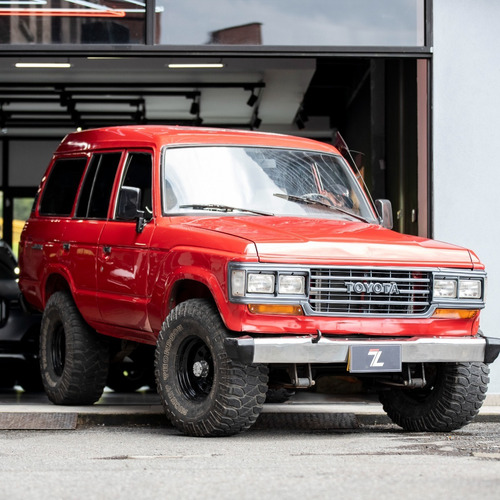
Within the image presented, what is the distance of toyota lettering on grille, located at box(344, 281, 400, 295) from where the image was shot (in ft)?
25.5

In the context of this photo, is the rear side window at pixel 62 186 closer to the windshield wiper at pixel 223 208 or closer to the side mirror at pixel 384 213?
the windshield wiper at pixel 223 208

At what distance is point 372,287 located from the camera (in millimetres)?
7816

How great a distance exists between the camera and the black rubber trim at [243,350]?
24.1ft

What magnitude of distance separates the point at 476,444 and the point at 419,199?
417 centimetres

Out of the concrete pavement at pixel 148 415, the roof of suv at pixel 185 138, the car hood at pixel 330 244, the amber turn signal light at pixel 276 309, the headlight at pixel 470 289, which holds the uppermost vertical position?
the roof of suv at pixel 185 138

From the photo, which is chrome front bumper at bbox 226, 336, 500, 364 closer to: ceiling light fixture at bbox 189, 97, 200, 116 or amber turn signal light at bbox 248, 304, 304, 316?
amber turn signal light at bbox 248, 304, 304, 316

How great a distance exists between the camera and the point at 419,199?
11477mm

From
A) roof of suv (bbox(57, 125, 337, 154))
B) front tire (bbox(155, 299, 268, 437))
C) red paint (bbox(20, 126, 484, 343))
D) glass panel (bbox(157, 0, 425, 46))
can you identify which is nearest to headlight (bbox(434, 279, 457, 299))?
red paint (bbox(20, 126, 484, 343))

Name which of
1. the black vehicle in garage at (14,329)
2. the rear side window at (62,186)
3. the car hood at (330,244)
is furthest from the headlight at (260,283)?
the black vehicle in garage at (14,329)

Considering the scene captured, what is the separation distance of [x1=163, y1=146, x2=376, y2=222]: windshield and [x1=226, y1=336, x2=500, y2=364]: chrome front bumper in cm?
134

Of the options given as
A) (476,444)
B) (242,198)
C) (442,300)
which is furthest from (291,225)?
(476,444)

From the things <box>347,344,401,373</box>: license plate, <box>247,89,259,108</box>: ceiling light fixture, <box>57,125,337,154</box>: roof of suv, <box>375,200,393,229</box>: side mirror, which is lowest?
<box>347,344,401,373</box>: license plate

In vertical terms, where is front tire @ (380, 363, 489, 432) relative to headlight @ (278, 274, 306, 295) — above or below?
below

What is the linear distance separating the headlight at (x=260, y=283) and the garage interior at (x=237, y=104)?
146 inches
